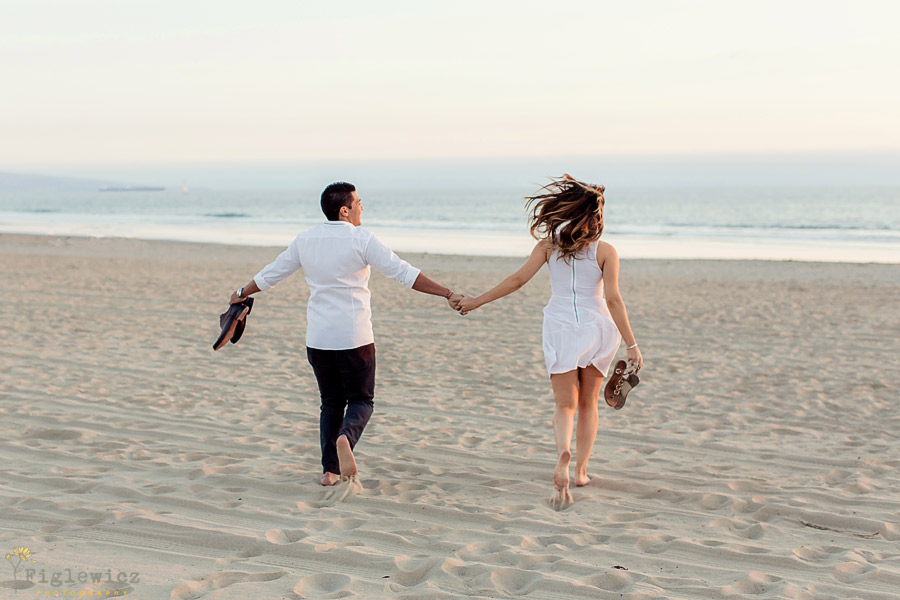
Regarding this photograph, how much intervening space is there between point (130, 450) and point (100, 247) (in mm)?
20843

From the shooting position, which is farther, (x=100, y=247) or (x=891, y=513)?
(x=100, y=247)

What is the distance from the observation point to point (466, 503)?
4160 mm

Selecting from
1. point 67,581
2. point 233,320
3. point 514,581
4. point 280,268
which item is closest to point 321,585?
point 514,581

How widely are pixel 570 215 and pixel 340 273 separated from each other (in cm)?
123

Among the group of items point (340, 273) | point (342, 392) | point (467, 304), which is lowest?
point (342, 392)

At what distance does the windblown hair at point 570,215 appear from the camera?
4.01 meters

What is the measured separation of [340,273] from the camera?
4.12 metres

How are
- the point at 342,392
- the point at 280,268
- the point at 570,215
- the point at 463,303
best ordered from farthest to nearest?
the point at 463,303, the point at 342,392, the point at 280,268, the point at 570,215

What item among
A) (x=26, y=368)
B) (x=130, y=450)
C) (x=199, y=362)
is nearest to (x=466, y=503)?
(x=130, y=450)

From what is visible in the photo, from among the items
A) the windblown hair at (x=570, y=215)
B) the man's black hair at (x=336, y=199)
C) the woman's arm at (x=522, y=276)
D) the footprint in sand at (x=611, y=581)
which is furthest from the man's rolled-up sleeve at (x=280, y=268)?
the footprint in sand at (x=611, y=581)

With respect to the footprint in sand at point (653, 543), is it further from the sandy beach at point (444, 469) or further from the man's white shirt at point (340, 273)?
the man's white shirt at point (340, 273)

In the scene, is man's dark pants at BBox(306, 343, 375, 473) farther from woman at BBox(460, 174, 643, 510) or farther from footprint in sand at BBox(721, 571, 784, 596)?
footprint in sand at BBox(721, 571, 784, 596)

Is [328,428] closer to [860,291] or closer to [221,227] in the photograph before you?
[860,291]

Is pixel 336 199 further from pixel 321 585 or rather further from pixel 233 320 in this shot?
pixel 321 585
